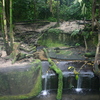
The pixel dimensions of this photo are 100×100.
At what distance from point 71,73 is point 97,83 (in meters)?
1.66

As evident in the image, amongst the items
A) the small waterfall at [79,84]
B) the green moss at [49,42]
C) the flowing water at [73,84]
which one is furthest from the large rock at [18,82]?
the green moss at [49,42]

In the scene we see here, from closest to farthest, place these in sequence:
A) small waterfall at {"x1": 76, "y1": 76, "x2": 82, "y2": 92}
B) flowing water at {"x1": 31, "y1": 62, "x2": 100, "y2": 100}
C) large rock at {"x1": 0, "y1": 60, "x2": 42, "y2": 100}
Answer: large rock at {"x1": 0, "y1": 60, "x2": 42, "y2": 100}, flowing water at {"x1": 31, "y1": 62, "x2": 100, "y2": 100}, small waterfall at {"x1": 76, "y1": 76, "x2": 82, "y2": 92}

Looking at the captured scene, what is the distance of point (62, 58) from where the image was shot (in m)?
10.5

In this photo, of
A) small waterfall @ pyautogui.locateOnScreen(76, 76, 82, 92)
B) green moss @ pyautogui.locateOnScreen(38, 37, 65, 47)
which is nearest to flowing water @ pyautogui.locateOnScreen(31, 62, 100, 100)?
small waterfall @ pyautogui.locateOnScreen(76, 76, 82, 92)

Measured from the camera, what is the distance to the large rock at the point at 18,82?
6.60 metres

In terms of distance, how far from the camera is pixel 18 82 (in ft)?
22.1

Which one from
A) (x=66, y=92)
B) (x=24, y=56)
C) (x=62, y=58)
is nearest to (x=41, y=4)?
(x=62, y=58)

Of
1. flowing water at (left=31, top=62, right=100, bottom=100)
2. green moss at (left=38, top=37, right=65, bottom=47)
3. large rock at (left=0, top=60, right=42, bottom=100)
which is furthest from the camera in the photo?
green moss at (left=38, top=37, right=65, bottom=47)

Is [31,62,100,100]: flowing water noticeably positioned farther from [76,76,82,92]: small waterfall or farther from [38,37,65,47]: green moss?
[38,37,65,47]: green moss

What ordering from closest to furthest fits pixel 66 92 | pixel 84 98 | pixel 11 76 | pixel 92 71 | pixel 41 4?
pixel 11 76 → pixel 84 98 → pixel 66 92 → pixel 92 71 → pixel 41 4

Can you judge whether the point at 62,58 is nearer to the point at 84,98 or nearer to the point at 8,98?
the point at 84,98

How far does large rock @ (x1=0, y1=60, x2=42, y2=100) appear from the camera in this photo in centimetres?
660

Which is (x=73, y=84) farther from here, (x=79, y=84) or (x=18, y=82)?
(x=18, y=82)

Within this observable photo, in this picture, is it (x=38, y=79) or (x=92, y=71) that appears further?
(x=92, y=71)
